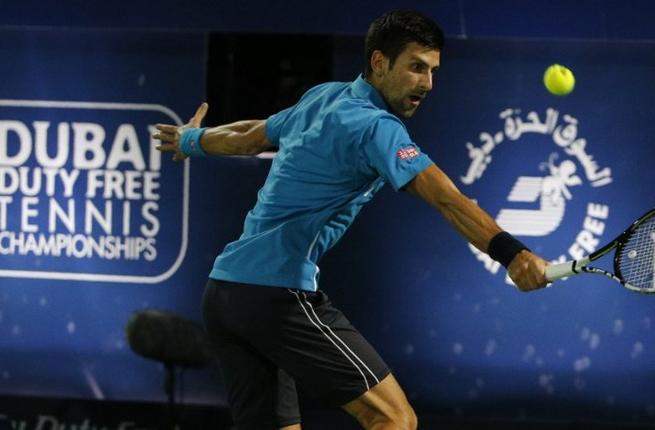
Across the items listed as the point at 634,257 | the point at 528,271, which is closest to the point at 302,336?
the point at 528,271

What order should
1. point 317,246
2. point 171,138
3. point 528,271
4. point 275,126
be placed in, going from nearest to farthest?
point 528,271 → point 317,246 → point 275,126 → point 171,138

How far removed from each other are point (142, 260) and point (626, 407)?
1922 millimetres

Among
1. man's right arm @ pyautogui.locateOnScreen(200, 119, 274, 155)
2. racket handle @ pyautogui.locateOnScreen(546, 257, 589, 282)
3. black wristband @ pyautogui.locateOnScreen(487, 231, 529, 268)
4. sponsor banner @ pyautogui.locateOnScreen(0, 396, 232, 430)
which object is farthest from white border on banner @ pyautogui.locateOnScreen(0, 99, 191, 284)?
racket handle @ pyautogui.locateOnScreen(546, 257, 589, 282)

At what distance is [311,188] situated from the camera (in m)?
3.61

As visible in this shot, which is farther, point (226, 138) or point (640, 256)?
point (226, 138)

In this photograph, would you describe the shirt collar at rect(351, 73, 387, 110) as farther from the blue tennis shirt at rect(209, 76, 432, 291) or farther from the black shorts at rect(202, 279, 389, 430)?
the black shorts at rect(202, 279, 389, 430)

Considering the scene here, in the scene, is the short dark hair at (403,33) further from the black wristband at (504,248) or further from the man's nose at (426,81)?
the black wristband at (504,248)

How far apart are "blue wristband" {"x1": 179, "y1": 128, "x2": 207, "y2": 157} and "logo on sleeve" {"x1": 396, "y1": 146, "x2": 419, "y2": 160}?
1.03m

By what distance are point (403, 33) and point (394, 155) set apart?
1.42ft

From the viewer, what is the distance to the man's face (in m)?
3.65

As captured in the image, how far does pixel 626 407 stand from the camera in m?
5.14

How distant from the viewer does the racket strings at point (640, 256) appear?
3.68 meters

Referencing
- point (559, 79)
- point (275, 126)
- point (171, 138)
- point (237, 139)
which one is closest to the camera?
point (275, 126)

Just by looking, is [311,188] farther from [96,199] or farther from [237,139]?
[96,199]
